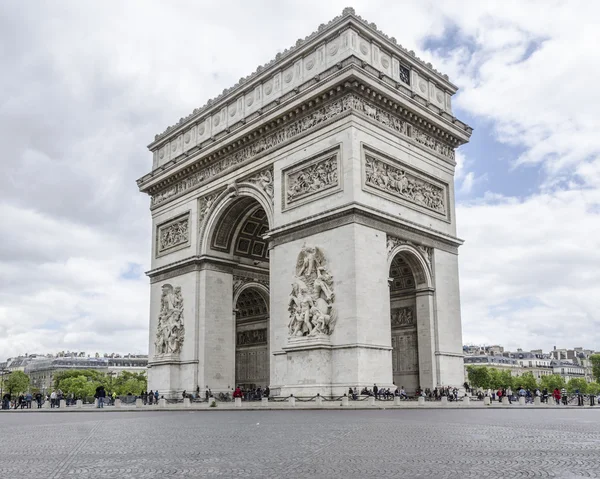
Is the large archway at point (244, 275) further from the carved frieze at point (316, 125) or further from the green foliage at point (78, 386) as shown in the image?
the green foliage at point (78, 386)

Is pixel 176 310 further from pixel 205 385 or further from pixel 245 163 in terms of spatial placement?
pixel 245 163

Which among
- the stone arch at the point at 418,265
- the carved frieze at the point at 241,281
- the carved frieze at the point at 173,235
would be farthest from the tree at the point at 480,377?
the stone arch at the point at 418,265

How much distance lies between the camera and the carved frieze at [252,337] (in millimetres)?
37312

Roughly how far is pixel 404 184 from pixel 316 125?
14.8ft

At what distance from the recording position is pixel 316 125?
92.1 feet

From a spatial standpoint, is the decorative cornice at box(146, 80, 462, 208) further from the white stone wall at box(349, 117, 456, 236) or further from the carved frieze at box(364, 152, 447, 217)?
the carved frieze at box(364, 152, 447, 217)

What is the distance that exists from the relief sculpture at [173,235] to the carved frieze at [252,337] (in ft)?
21.6

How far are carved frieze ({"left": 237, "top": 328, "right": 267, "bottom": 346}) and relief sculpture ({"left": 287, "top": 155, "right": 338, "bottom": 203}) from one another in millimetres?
11073

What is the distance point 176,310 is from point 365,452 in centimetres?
2787

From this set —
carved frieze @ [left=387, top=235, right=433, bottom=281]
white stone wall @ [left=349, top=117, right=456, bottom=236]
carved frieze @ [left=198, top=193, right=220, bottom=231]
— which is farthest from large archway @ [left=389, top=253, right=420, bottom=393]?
carved frieze @ [left=198, top=193, right=220, bottom=231]

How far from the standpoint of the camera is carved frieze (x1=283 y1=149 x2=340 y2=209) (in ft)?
88.4

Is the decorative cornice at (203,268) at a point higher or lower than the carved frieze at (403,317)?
higher

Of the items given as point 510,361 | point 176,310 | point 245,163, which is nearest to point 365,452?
Answer: point 245,163

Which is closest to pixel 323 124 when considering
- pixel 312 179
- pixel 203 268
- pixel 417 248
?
pixel 312 179
